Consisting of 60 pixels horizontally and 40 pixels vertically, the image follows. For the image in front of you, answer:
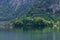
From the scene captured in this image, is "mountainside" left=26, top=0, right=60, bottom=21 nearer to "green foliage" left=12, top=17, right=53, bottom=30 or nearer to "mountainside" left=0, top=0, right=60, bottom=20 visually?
"mountainside" left=0, top=0, right=60, bottom=20

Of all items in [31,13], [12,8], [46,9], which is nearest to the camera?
[31,13]

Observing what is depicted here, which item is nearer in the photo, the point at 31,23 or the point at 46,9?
the point at 31,23

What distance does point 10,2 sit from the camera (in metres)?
94.6

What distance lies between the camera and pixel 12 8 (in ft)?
300

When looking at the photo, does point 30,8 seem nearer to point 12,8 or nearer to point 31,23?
point 31,23

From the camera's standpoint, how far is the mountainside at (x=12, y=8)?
276ft

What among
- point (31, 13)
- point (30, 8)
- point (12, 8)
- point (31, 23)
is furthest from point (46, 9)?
point (12, 8)

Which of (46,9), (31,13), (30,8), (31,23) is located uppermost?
(30,8)

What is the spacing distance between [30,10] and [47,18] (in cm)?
836

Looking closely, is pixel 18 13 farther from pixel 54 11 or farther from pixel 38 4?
pixel 54 11

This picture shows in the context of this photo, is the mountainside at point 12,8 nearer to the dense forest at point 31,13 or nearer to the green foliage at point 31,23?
the dense forest at point 31,13

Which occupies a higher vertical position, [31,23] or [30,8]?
[30,8]

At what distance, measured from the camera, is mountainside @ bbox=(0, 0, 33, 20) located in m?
84.2

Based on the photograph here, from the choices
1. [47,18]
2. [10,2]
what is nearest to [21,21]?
[47,18]
